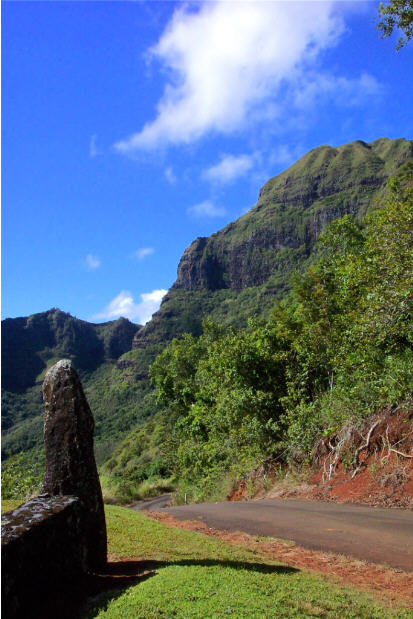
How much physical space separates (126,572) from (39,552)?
160cm

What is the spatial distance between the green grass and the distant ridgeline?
100 m

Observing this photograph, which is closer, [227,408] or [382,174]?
[227,408]

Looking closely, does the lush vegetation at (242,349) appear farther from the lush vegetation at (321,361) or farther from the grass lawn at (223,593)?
the grass lawn at (223,593)

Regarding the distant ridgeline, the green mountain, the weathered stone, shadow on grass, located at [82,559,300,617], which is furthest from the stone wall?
the green mountain

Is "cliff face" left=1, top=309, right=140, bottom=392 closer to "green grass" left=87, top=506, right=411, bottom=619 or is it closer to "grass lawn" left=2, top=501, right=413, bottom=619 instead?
"grass lawn" left=2, top=501, right=413, bottom=619

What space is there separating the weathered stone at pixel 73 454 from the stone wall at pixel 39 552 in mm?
232

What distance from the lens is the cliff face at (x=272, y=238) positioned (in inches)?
5640

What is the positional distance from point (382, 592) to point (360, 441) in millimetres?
10254

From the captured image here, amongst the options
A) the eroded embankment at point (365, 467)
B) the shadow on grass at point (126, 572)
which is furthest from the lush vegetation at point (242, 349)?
the shadow on grass at point (126, 572)

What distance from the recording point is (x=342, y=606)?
198 inches

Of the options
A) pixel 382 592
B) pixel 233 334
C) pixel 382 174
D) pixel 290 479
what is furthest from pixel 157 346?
pixel 382 592

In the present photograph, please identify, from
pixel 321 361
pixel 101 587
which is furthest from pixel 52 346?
pixel 101 587

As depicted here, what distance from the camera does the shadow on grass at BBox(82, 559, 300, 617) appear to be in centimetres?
517

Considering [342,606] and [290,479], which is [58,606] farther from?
[290,479]
